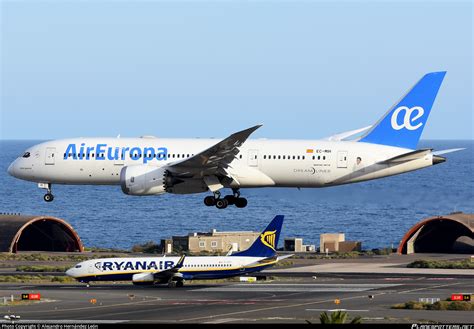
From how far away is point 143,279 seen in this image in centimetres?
10819

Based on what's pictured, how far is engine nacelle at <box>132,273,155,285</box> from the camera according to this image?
108 meters

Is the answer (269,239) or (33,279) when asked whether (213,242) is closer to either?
(269,239)

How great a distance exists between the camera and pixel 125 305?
296ft

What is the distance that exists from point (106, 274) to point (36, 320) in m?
31.5

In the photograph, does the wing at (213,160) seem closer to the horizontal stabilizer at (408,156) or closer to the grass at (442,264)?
→ the horizontal stabilizer at (408,156)

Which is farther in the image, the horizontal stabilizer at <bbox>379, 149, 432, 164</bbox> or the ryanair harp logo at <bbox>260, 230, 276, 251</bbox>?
the ryanair harp logo at <bbox>260, 230, 276, 251</bbox>

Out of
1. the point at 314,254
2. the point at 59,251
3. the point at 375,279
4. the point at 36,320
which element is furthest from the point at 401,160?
the point at 59,251

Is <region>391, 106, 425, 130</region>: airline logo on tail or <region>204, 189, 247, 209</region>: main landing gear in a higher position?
<region>391, 106, 425, 130</region>: airline logo on tail

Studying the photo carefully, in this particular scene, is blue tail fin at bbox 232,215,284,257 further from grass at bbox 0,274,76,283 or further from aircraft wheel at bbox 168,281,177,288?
grass at bbox 0,274,76,283

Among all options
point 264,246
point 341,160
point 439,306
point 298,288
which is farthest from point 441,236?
point 439,306

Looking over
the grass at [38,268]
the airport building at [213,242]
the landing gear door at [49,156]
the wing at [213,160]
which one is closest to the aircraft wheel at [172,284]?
the wing at [213,160]

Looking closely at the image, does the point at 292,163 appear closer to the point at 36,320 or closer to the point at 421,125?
the point at 421,125

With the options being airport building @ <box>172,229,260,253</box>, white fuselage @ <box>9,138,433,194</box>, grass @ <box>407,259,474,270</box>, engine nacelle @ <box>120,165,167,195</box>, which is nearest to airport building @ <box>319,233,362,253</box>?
airport building @ <box>172,229,260,253</box>

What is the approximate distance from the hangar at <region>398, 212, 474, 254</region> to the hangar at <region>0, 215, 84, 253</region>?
152 feet
